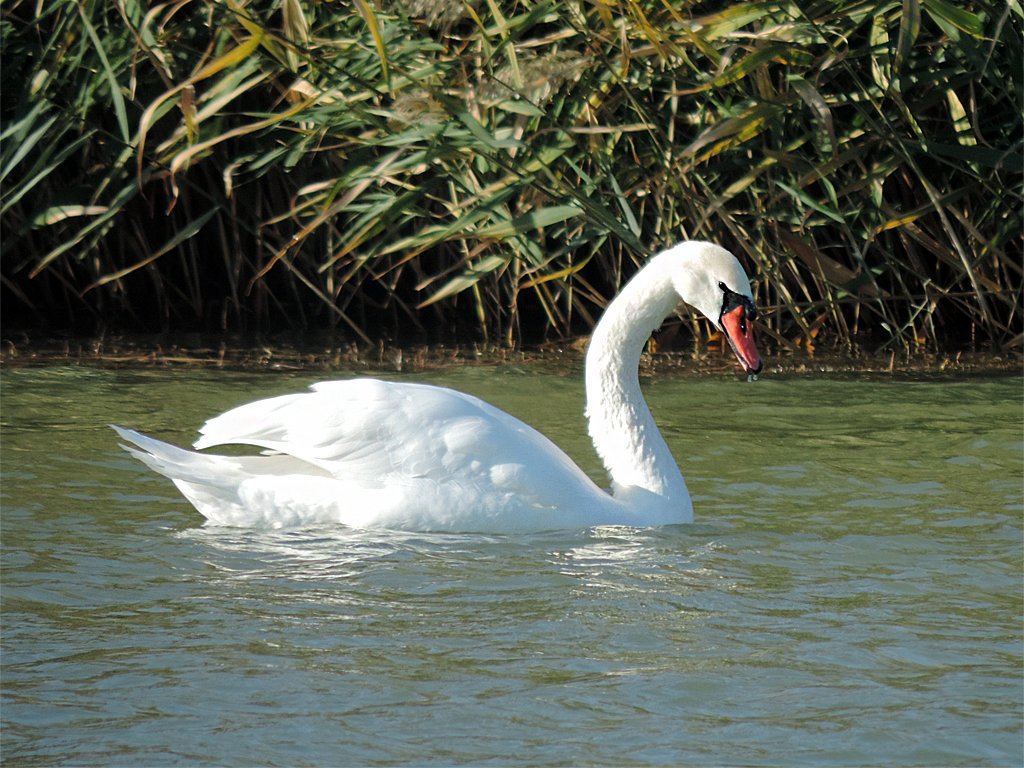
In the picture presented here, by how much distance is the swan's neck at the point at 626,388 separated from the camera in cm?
515

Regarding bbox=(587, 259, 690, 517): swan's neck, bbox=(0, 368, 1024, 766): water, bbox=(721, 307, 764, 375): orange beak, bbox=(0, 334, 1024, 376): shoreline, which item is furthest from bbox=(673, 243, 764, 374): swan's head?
bbox=(0, 334, 1024, 376): shoreline

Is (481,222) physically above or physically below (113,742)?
above

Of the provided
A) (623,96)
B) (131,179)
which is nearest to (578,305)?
(623,96)

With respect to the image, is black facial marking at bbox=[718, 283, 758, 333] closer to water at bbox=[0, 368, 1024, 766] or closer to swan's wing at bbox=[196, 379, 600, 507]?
water at bbox=[0, 368, 1024, 766]

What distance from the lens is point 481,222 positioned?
7.41 m

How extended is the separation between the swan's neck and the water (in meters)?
0.25

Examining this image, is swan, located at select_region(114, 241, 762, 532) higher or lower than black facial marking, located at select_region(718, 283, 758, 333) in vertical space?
lower

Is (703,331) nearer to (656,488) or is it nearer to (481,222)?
(481,222)

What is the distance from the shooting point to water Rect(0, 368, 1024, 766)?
10.7 feet

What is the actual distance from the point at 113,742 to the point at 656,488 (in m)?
2.23

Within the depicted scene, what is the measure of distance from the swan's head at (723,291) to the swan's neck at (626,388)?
12cm

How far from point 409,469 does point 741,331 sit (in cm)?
111

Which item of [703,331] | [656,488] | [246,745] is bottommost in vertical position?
[246,745]

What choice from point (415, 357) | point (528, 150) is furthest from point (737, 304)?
point (415, 357)
